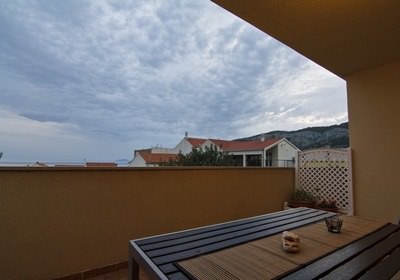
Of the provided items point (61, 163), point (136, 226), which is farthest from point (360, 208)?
point (61, 163)

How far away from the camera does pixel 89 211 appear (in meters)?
2.21

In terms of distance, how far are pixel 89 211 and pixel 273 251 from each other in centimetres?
186

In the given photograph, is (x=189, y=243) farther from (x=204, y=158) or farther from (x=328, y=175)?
(x=204, y=158)

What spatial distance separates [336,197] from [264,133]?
509 inches

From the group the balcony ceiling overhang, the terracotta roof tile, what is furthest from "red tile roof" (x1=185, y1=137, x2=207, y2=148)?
the balcony ceiling overhang

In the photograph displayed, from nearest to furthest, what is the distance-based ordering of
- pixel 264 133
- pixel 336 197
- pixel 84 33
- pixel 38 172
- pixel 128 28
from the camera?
pixel 38 172, pixel 336 197, pixel 128 28, pixel 84 33, pixel 264 133

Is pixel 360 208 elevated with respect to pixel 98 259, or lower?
elevated

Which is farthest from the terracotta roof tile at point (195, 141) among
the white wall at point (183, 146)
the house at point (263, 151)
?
the house at point (263, 151)

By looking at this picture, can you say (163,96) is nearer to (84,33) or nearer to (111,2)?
(84,33)

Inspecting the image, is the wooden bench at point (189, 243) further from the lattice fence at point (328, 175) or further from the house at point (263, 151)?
the house at point (263, 151)

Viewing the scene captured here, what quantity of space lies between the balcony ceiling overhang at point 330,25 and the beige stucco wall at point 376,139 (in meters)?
0.39

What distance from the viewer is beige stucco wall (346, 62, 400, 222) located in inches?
114

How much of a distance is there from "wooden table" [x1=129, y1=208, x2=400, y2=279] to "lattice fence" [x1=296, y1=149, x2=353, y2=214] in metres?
2.26

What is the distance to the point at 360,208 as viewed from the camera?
3.23 metres
